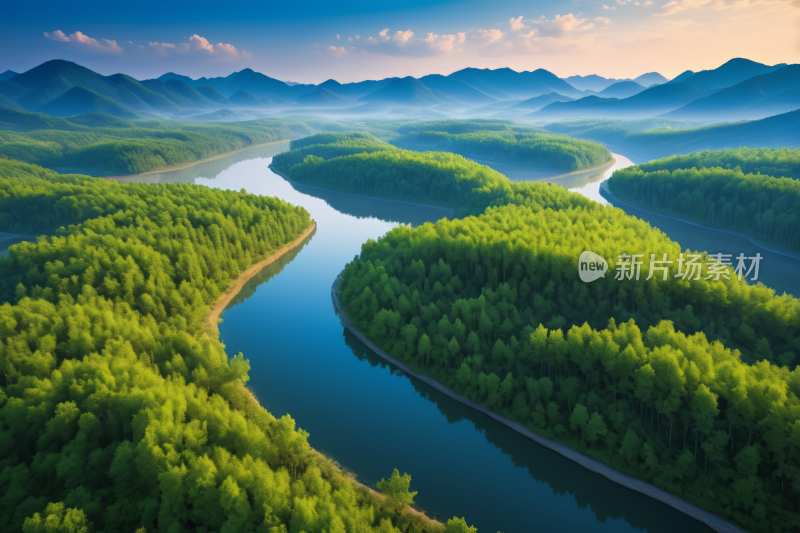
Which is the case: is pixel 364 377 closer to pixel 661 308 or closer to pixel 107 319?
pixel 107 319

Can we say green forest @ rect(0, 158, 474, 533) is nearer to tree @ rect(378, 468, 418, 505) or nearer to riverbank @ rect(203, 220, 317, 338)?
tree @ rect(378, 468, 418, 505)

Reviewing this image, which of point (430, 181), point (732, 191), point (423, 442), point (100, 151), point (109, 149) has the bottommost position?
point (423, 442)

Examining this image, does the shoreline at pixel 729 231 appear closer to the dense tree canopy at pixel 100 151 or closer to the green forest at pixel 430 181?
the green forest at pixel 430 181

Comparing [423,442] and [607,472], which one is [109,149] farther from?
[607,472]
